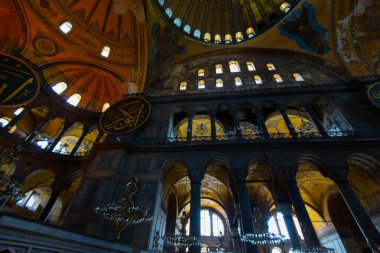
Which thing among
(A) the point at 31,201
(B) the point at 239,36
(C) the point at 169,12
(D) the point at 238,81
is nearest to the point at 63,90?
(A) the point at 31,201

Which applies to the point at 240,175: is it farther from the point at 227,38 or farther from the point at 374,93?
the point at 227,38

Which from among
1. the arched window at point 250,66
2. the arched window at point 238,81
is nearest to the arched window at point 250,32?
the arched window at point 250,66

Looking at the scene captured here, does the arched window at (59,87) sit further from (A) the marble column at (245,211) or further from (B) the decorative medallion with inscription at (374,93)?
(B) the decorative medallion with inscription at (374,93)

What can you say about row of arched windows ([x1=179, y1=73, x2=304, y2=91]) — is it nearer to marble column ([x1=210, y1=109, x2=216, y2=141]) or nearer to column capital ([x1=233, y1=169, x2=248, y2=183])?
marble column ([x1=210, y1=109, x2=216, y2=141])

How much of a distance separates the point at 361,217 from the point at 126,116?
11374mm

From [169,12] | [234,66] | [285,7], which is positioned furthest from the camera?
[169,12]

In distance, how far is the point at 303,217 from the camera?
257 inches

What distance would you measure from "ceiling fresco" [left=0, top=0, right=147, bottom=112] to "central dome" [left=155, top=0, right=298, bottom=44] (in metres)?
4.47

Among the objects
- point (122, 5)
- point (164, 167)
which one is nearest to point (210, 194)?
point (164, 167)

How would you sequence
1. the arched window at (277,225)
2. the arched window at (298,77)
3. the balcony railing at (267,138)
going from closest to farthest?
the balcony railing at (267,138) < the arched window at (298,77) < the arched window at (277,225)

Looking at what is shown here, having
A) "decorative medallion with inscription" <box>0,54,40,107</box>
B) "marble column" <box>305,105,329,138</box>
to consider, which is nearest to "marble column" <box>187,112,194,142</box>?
"marble column" <box>305,105,329,138</box>

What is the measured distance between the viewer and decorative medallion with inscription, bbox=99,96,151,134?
1020 cm

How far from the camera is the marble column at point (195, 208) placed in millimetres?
6709

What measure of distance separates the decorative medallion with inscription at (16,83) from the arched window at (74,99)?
145 inches
